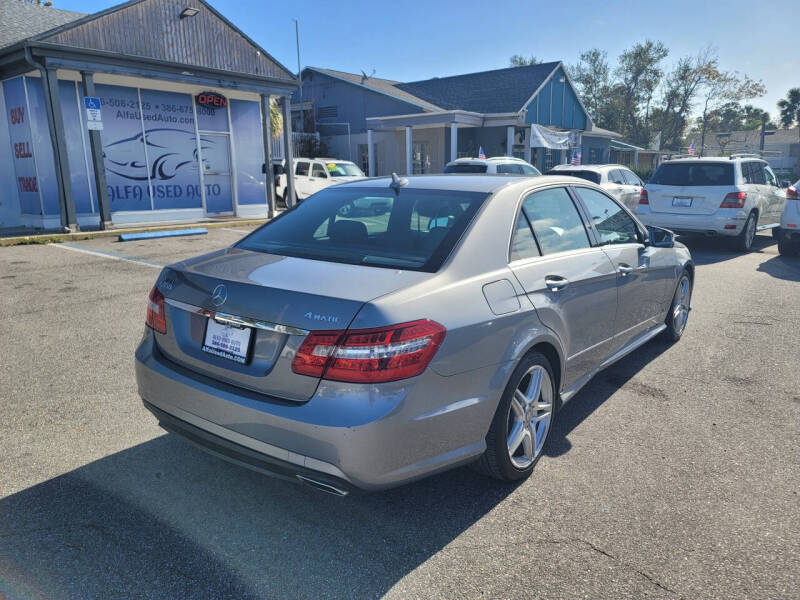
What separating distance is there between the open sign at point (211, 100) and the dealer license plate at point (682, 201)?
11.5m

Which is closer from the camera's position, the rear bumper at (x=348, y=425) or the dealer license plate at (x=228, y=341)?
the rear bumper at (x=348, y=425)

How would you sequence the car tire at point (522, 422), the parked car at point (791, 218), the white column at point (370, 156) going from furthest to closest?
the white column at point (370, 156) → the parked car at point (791, 218) → the car tire at point (522, 422)

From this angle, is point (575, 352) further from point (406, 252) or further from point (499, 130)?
point (499, 130)

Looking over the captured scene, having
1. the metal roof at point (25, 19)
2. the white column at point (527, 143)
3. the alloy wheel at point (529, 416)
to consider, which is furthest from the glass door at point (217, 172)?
the white column at point (527, 143)

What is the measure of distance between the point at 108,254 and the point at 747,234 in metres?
11.9

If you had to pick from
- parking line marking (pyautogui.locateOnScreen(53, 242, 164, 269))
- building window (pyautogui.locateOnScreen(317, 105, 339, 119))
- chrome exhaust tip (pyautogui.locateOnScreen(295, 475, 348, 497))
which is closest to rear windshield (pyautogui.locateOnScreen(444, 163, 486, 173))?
parking line marking (pyautogui.locateOnScreen(53, 242, 164, 269))

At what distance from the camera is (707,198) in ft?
36.0

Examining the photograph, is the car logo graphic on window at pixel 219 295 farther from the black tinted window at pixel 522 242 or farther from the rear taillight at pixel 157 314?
the black tinted window at pixel 522 242

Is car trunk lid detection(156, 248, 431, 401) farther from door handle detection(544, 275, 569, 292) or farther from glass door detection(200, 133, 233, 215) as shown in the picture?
glass door detection(200, 133, 233, 215)

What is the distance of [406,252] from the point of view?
3027 millimetres

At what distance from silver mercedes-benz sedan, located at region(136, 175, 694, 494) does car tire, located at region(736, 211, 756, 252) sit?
30.0ft

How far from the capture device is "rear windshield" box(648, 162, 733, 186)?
11.0 metres

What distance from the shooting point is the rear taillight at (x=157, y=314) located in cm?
303

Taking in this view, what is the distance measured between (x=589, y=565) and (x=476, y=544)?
489 millimetres
